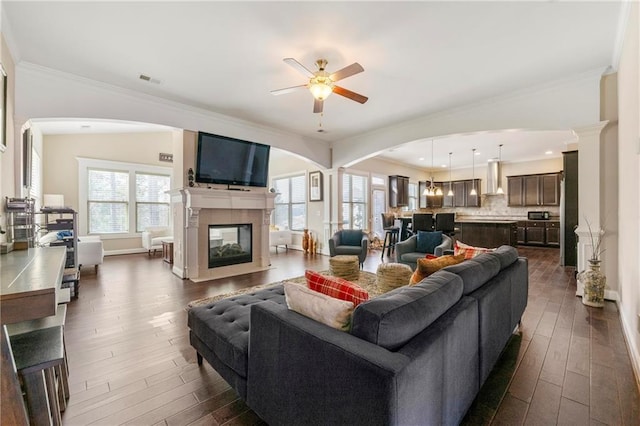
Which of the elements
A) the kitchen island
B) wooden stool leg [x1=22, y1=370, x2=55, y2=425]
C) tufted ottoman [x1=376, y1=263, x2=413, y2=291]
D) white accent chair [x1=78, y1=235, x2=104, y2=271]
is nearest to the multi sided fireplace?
white accent chair [x1=78, y1=235, x2=104, y2=271]

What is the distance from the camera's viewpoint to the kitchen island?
7191mm

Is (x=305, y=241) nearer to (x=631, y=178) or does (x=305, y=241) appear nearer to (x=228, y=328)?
(x=228, y=328)

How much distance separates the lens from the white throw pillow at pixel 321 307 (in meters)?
1.24

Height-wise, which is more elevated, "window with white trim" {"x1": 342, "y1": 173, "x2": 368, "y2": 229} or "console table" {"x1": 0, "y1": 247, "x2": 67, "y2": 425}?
"window with white trim" {"x1": 342, "y1": 173, "x2": 368, "y2": 229}

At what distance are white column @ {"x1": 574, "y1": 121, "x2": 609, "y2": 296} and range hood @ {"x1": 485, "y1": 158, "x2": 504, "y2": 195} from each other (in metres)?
6.06

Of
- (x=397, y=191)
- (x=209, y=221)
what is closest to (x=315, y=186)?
(x=397, y=191)

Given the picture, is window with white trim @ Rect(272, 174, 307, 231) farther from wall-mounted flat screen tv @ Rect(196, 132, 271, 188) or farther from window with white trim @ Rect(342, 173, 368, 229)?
wall-mounted flat screen tv @ Rect(196, 132, 271, 188)

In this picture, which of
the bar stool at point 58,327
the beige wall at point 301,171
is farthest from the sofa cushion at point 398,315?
the beige wall at point 301,171

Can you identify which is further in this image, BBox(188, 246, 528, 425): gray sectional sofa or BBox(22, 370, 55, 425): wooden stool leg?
BBox(22, 370, 55, 425): wooden stool leg

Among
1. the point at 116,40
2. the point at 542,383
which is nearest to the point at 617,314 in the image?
the point at 542,383

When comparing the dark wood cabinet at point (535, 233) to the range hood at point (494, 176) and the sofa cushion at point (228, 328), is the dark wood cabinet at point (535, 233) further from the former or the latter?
the sofa cushion at point (228, 328)

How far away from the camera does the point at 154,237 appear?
695 centimetres

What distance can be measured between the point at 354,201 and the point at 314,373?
7.32 metres

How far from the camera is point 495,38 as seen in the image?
2.72m
